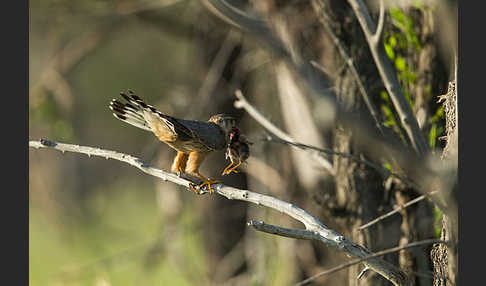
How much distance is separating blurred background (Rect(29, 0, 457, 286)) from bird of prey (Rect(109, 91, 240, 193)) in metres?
0.23

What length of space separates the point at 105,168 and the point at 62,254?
19.8 feet

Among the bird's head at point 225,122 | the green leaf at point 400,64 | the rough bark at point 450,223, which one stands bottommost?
the rough bark at point 450,223

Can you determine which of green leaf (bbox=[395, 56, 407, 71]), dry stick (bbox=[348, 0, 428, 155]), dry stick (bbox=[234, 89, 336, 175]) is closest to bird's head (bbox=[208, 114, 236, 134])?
dry stick (bbox=[234, 89, 336, 175])

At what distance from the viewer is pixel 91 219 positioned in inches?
361

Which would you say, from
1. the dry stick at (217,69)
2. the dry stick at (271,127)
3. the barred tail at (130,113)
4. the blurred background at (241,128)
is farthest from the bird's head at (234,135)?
the dry stick at (217,69)

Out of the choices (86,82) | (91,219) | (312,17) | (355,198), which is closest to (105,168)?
(86,82)

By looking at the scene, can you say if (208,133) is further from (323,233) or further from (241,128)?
(241,128)

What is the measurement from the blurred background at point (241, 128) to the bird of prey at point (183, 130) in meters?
0.23

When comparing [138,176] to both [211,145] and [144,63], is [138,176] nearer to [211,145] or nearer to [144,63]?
[144,63]

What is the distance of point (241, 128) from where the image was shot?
21.9 ft

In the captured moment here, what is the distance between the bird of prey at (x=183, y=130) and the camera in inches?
98.5

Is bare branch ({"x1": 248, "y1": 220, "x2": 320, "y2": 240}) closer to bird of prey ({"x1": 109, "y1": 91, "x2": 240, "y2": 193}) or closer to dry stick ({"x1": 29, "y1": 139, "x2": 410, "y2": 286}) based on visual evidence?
dry stick ({"x1": 29, "y1": 139, "x2": 410, "y2": 286})

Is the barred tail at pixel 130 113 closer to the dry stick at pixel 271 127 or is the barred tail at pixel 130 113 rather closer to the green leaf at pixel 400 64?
the dry stick at pixel 271 127

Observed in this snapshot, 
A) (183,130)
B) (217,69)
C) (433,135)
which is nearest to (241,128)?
(217,69)
